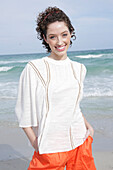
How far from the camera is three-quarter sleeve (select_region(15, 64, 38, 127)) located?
1.46m

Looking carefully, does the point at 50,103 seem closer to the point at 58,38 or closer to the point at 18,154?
the point at 58,38

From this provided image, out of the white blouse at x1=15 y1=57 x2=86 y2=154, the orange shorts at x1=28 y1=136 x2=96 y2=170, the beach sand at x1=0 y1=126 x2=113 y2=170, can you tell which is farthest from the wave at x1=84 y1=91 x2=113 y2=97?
the white blouse at x1=15 y1=57 x2=86 y2=154

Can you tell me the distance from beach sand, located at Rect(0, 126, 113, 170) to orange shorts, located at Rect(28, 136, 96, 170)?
1.31 metres

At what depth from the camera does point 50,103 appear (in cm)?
151

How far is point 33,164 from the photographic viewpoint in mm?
1577

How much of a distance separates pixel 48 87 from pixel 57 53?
27cm

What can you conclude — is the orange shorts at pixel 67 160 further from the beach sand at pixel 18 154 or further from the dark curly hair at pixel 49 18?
the beach sand at pixel 18 154

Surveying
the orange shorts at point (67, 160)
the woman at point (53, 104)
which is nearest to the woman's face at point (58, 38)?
the woman at point (53, 104)

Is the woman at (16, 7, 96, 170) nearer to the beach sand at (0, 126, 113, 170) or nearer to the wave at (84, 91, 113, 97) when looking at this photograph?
the beach sand at (0, 126, 113, 170)

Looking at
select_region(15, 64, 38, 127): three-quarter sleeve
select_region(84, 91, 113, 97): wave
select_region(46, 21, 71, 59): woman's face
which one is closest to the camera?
select_region(15, 64, 38, 127): three-quarter sleeve

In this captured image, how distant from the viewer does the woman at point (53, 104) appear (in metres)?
1.50

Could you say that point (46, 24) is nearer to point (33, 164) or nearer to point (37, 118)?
point (37, 118)

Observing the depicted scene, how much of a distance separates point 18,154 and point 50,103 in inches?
83.0

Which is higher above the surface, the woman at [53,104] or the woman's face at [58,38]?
the woman's face at [58,38]
